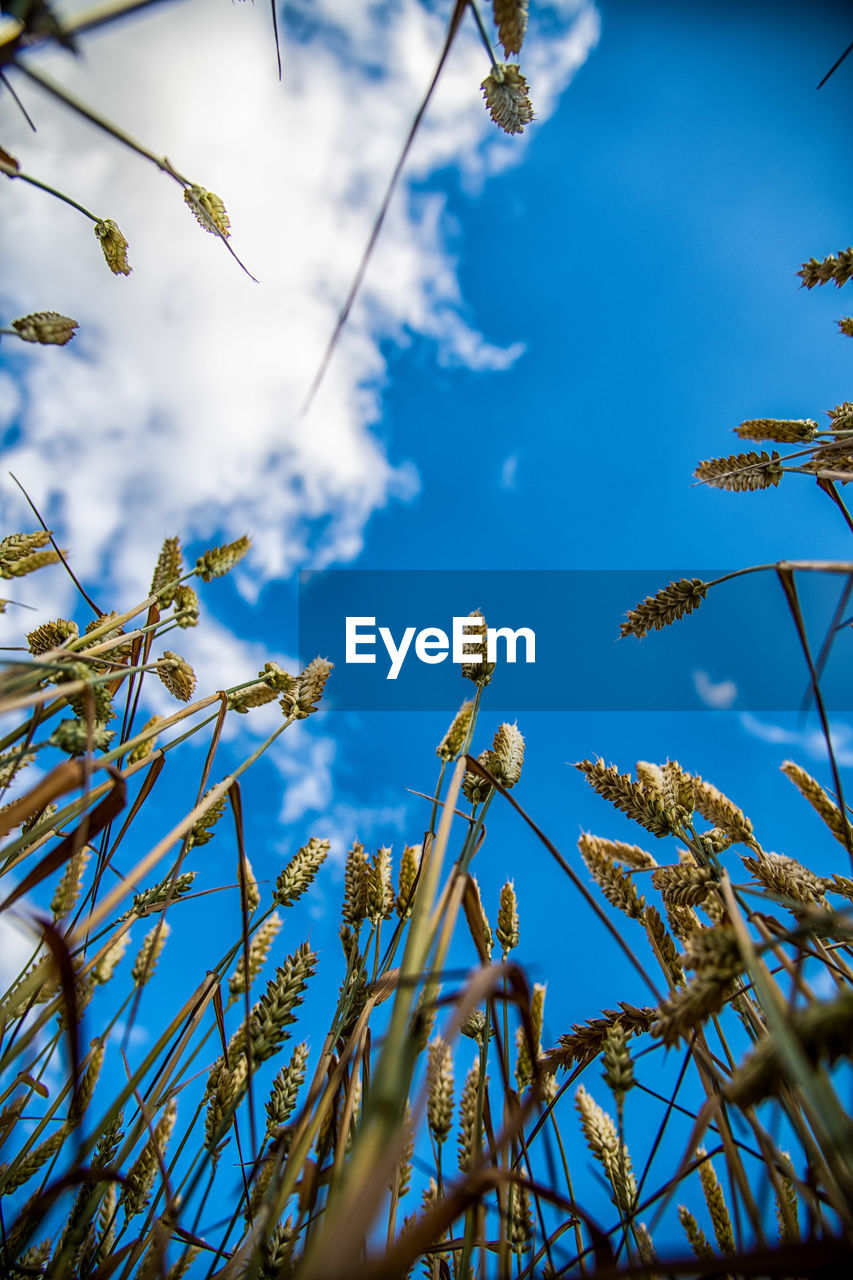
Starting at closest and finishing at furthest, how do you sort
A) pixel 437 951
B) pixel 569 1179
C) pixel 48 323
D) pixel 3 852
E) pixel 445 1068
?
pixel 437 951, pixel 3 852, pixel 48 323, pixel 569 1179, pixel 445 1068

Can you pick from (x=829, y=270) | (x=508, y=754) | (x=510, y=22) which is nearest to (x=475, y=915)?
(x=508, y=754)

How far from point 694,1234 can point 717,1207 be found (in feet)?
0.84

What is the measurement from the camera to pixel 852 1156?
1.39ft

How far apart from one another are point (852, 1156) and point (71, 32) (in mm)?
1152

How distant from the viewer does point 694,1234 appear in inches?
63.7

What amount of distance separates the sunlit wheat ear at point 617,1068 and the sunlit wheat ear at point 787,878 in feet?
1.94

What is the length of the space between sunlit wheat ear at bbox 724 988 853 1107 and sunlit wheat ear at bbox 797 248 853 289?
6.09 ft

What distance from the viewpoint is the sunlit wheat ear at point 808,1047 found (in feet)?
1.65

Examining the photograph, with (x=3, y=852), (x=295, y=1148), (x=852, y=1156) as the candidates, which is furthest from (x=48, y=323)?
(x=852, y=1156)

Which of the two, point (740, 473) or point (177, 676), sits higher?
point (740, 473)

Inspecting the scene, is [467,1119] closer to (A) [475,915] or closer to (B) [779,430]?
(A) [475,915]

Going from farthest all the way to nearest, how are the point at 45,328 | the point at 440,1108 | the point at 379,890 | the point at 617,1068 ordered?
the point at 440,1108
the point at 379,890
the point at 45,328
the point at 617,1068

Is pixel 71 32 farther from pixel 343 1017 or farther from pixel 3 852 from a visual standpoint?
pixel 343 1017

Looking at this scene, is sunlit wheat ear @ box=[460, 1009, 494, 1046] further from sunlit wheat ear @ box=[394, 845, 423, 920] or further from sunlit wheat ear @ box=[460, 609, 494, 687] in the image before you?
sunlit wheat ear @ box=[460, 609, 494, 687]
